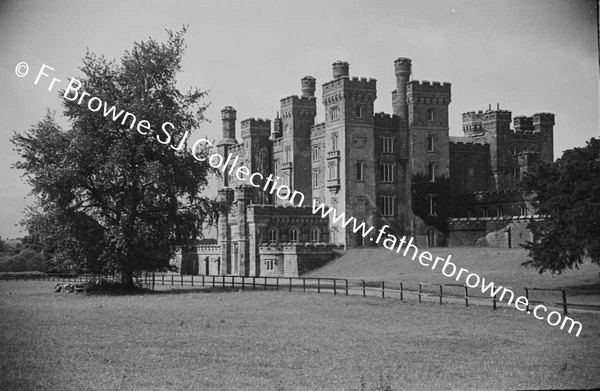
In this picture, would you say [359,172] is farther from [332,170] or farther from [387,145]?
[387,145]

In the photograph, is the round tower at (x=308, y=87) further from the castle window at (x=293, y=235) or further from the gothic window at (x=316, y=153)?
the castle window at (x=293, y=235)

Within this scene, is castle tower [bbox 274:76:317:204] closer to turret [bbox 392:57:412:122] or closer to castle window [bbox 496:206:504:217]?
turret [bbox 392:57:412:122]

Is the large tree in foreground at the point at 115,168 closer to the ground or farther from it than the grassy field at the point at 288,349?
farther from it

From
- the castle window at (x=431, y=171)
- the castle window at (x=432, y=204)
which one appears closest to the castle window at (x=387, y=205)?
the castle window at (x=432, y=204)

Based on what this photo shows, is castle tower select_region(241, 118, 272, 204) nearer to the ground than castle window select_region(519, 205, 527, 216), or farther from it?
farther from it

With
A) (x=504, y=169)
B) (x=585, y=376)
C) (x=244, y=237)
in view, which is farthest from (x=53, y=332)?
(x=504, y=169)

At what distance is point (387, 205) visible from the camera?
54.2m

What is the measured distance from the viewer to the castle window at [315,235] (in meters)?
54.2

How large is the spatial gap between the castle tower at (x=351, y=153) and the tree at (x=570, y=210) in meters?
23.9

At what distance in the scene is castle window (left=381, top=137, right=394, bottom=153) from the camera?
54.9 metres

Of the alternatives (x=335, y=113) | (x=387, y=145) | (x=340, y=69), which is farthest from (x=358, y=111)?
(x=340, y=69)

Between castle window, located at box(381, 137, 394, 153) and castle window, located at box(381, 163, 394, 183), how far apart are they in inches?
39.6

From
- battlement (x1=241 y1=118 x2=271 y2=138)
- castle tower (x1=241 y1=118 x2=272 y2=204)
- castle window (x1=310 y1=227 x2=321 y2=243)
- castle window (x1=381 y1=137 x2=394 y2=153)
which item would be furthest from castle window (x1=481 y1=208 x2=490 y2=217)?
battlement (x1=241 y1=118 x2=271 y2=138)

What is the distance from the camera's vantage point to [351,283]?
37719 mm
